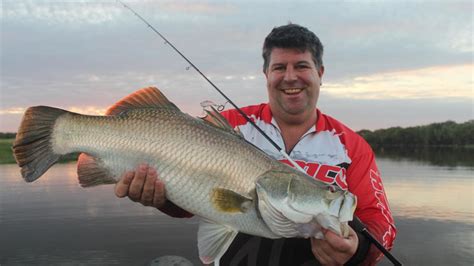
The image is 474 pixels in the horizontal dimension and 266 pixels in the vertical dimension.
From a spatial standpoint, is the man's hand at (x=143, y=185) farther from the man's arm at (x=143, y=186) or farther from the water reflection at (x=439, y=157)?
the water reflection at (x=439, y=157)

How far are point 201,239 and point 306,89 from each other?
1900 millimetres

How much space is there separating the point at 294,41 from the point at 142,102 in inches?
65.7

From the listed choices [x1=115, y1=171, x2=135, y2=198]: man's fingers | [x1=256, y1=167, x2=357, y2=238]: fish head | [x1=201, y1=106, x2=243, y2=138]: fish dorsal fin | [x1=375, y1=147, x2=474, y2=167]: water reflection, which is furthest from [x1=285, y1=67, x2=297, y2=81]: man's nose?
[x1=375, y1=147, x2=474, y2=167]: water reflection

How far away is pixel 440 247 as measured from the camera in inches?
750

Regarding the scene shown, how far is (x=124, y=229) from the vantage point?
70.9 feet

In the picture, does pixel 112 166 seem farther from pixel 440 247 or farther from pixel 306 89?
pixel 440 247

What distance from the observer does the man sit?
424cm

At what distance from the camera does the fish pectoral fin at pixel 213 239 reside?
351 centimetres

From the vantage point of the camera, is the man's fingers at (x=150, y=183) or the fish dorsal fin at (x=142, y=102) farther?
the fish dorsal fin at (x=142, y=102)

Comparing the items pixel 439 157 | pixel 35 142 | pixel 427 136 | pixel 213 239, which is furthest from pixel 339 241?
pixel 427 136

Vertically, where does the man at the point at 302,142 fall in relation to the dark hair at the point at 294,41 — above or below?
below

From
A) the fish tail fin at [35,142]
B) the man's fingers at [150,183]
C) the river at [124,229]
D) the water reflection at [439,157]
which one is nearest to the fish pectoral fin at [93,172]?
the fish tail fin at [35,142]

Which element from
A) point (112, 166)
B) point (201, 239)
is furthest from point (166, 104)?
point (201, 239)

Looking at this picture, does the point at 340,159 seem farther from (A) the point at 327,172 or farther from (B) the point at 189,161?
(B) the point at 189,161
